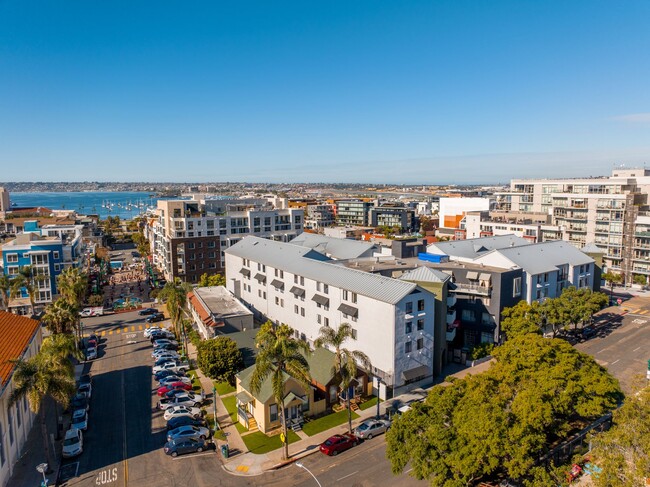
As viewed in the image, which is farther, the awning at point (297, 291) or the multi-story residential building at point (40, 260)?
the multi-story residential building at point (40, 260)

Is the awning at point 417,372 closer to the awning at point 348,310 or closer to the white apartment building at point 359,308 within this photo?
the white apartment building at point 359,308

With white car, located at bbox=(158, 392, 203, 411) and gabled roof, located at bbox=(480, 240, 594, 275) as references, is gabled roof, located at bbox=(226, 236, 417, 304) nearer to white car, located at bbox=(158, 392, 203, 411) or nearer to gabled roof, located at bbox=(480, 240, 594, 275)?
white car, located at bbox=(158, 392, 203, 411)

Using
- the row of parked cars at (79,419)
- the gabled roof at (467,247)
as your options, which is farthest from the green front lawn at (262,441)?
the gabled roof at (467,247)

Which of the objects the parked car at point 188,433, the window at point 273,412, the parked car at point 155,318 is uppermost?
the window at point 273,412

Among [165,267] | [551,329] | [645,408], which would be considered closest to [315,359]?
[645,408]

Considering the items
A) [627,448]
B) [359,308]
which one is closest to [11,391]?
[359,308]

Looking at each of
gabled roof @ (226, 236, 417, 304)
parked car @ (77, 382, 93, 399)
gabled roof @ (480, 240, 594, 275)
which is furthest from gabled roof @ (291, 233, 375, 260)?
parked car @ (77, 382, 93, 399)
